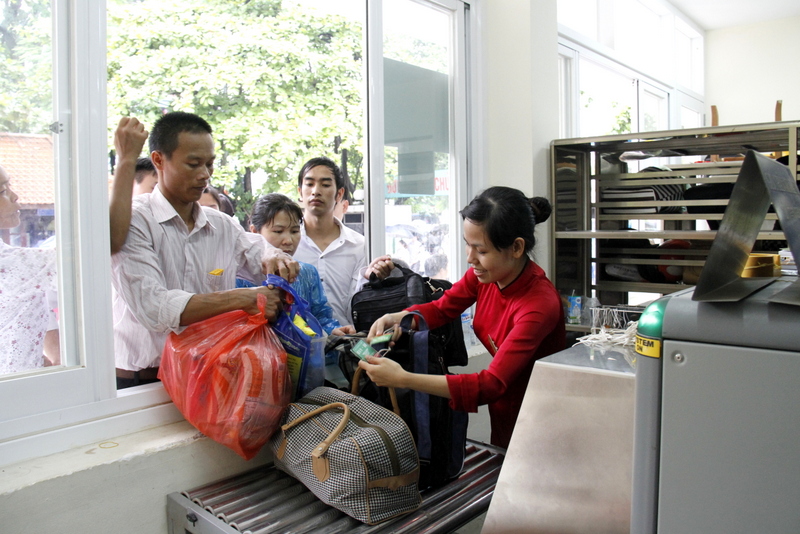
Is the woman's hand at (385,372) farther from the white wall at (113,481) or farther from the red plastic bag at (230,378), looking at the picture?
the white wall at (113,481)

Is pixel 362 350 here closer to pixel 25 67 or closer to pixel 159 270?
pixel 159 270

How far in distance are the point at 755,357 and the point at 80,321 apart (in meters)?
1.61

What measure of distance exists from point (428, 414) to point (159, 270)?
0.87 metres

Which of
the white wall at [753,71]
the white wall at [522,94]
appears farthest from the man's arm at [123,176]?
the white wall at [753,71]

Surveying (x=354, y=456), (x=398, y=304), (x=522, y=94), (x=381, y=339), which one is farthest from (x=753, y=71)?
(x=354, y=456)

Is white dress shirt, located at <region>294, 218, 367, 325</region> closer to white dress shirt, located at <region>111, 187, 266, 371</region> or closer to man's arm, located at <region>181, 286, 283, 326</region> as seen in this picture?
white dress shirt, located at <region>111, 187, 266, 371</region>

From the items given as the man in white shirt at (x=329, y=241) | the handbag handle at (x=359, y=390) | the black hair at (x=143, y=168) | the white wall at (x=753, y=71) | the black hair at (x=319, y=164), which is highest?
the white wall at (x=753, y=71)

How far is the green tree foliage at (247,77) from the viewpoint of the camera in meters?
1.88

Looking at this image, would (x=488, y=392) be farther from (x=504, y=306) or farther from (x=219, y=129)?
(x=219, y=129)

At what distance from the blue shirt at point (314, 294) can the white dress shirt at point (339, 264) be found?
16 centimetres

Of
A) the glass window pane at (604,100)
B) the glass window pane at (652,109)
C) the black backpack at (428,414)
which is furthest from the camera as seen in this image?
the glass window pane at (652,109)

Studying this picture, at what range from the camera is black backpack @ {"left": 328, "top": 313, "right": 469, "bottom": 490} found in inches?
63.9

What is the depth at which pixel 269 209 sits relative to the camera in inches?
86.8

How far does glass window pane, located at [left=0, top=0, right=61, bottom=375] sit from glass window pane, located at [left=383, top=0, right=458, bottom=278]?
1.46 meters
